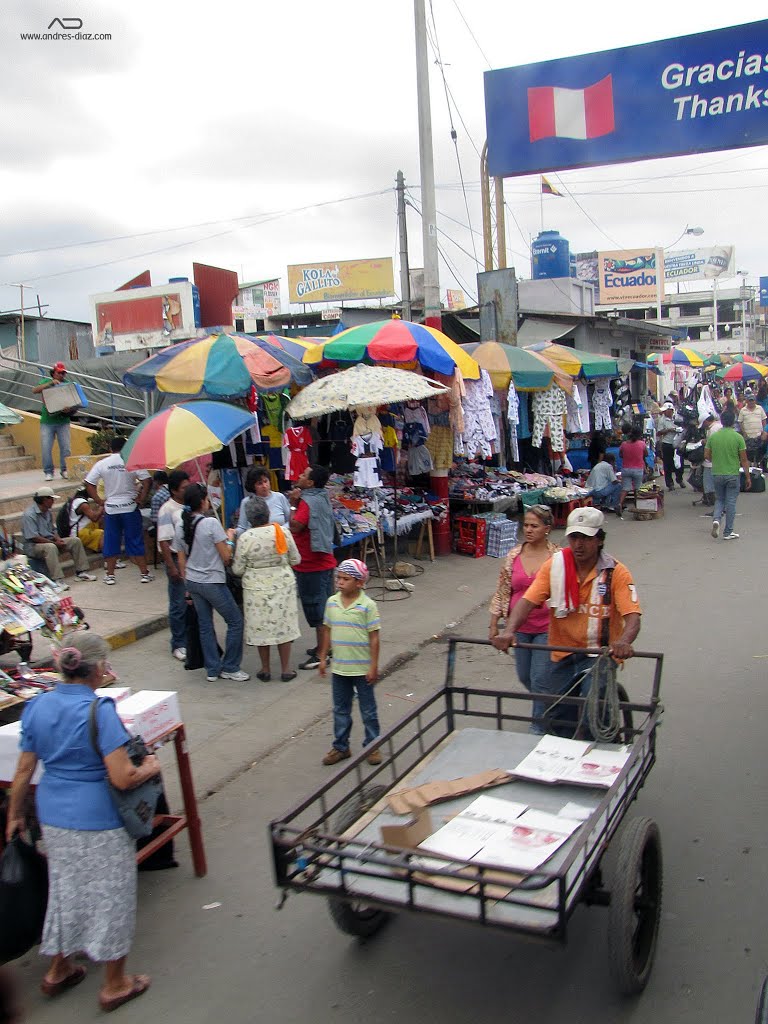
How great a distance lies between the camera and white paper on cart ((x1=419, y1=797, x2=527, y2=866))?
3272 mm

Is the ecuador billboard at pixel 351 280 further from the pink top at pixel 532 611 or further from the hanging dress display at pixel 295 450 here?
the pink top at pixel 532 611

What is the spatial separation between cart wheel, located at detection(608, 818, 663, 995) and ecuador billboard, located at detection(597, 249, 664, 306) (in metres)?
50.9

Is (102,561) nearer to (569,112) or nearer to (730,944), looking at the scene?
(569,112)

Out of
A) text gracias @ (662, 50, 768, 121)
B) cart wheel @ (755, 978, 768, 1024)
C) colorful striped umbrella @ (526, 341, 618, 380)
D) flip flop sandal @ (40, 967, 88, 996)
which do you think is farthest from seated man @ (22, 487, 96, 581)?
colorful striped umbrella @ (526, 341, 618, 380)

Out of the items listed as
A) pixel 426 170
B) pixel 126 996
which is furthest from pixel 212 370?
pixel 126 996

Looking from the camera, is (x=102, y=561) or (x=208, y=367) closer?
(x=208, y=367)

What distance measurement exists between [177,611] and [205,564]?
1.06 metres

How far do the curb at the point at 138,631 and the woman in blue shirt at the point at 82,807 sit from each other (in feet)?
16.1

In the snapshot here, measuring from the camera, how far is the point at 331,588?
324 inches

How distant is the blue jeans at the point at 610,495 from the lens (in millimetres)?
15906

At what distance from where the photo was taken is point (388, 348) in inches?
407

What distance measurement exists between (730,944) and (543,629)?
7.16ft

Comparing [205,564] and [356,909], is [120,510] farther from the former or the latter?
[356,909]

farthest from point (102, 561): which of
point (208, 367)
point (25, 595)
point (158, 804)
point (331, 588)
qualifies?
point (158, 804)
